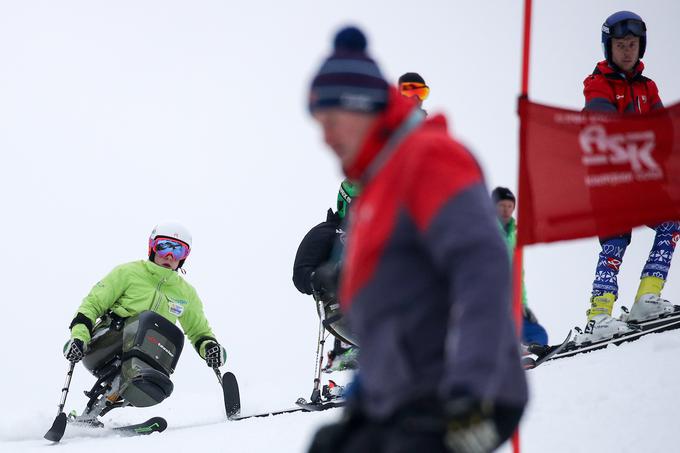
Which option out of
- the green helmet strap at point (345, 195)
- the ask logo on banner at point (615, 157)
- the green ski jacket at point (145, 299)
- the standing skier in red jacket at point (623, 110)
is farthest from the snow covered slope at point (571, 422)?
the green helmet strap at point (345, 195)

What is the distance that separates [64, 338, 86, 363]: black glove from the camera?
873cm

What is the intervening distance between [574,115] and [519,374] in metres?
2.29

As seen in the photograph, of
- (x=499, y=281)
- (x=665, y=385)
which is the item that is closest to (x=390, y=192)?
(x=499, y=281)

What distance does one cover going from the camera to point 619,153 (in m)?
4.10

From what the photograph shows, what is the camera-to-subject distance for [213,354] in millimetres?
9727

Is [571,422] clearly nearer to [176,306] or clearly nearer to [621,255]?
[621,255]

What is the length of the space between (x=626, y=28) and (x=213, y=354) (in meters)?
5.21

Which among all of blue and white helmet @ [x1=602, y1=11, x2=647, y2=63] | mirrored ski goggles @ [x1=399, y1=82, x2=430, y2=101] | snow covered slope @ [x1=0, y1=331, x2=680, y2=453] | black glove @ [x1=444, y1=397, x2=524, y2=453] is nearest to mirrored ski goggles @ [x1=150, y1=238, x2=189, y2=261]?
snow covered slope @ [x1=0, y1=331, x2=680, y2=453]

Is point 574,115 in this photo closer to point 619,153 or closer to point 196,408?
point 619,153

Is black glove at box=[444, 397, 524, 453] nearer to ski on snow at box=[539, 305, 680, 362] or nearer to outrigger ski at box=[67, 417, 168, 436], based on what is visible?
ski on snow at box=[539, 305, 680, 362]

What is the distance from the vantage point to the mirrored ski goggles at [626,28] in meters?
7.10

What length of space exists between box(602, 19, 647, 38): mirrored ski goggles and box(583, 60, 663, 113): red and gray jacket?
0.35 metres

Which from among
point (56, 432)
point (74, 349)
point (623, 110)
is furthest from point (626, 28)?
point (56, 432)

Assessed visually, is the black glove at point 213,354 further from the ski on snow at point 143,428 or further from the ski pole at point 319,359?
the ski pole at point 319,359
